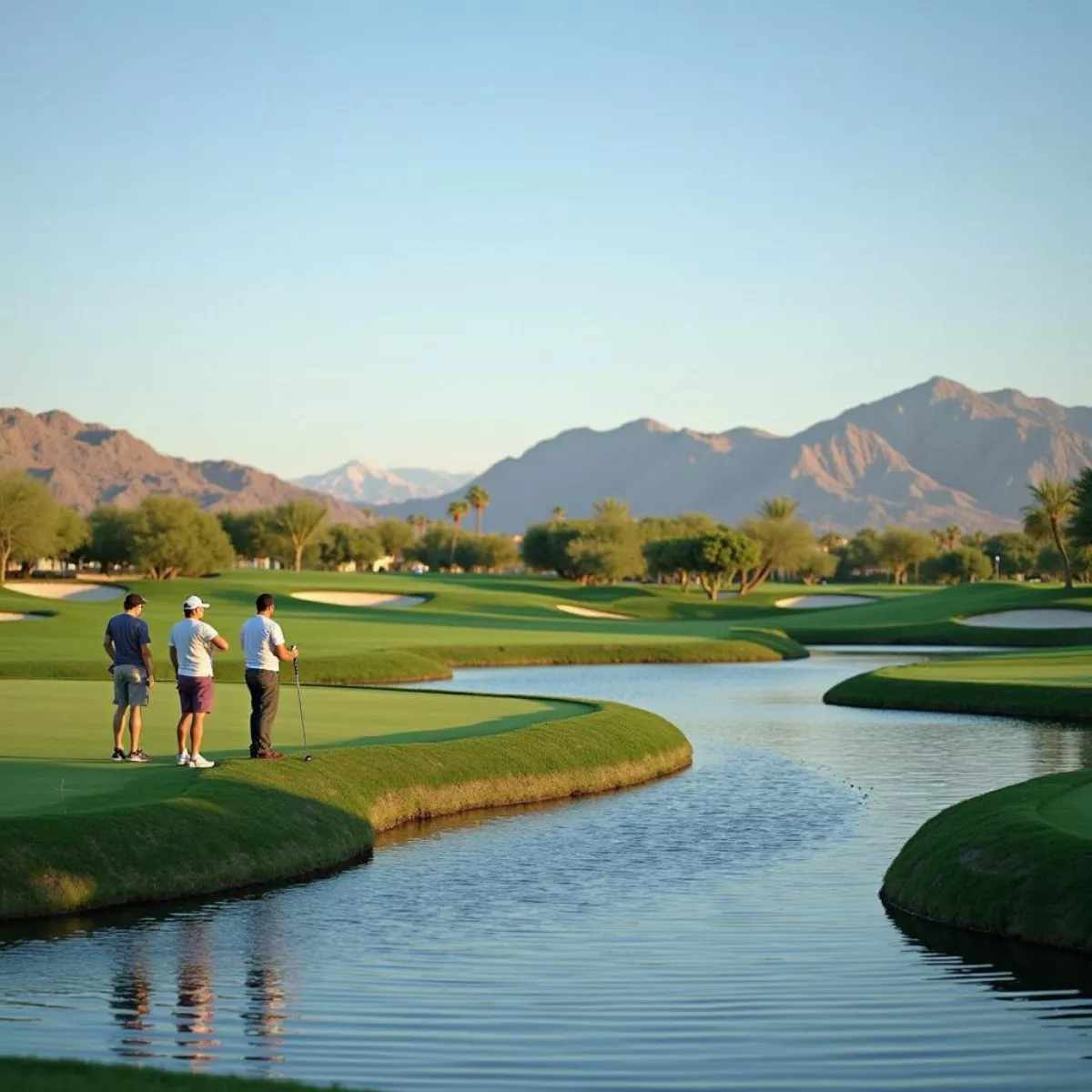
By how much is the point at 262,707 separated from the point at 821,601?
4357 inches

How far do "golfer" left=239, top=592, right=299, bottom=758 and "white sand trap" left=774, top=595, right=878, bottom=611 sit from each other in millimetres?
103055

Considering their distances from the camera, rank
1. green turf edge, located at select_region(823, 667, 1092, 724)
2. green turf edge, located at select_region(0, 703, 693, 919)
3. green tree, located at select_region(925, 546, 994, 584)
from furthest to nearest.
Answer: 1. green tree, located at select_region(925, 546, 994, 584)
2. green turf edge, located at select_region(823, 667, 1092, 724)
3. green turf edge, located at select_region(0, 703, 693, 919)

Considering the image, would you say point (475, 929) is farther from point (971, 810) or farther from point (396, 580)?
point (396, 580)

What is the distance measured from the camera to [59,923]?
1697cm

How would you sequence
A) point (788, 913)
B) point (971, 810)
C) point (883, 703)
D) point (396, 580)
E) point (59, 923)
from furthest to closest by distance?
point (396, 580)
point (883, 703)
point (971, 810)
point (788, 913)
point (59, 923)

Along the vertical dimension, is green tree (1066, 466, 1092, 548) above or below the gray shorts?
above

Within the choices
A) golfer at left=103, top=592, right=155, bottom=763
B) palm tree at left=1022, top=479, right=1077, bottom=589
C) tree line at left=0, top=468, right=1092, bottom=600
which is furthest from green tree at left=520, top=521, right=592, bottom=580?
golfer at left=103, top=592, right=155, bottom=763

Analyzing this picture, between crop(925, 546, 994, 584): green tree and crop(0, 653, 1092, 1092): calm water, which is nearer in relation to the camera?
crop(0, 653, 1092, 1092): calm water

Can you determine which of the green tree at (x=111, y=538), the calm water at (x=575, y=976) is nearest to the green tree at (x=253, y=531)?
the green tree at (x=111, y=538)

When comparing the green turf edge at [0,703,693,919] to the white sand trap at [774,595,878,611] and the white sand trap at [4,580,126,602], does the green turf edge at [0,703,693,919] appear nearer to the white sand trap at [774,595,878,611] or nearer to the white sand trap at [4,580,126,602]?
the white sand trap at [4,580,126,602]

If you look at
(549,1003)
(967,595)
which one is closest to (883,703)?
(549,1003)

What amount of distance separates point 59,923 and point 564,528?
158 meters

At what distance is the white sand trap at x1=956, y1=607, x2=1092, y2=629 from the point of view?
9069 centimetres

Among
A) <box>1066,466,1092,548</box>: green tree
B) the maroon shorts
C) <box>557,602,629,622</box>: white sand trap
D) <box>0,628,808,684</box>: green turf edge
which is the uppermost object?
<box>1066,466,1092,548</box>: green tree
